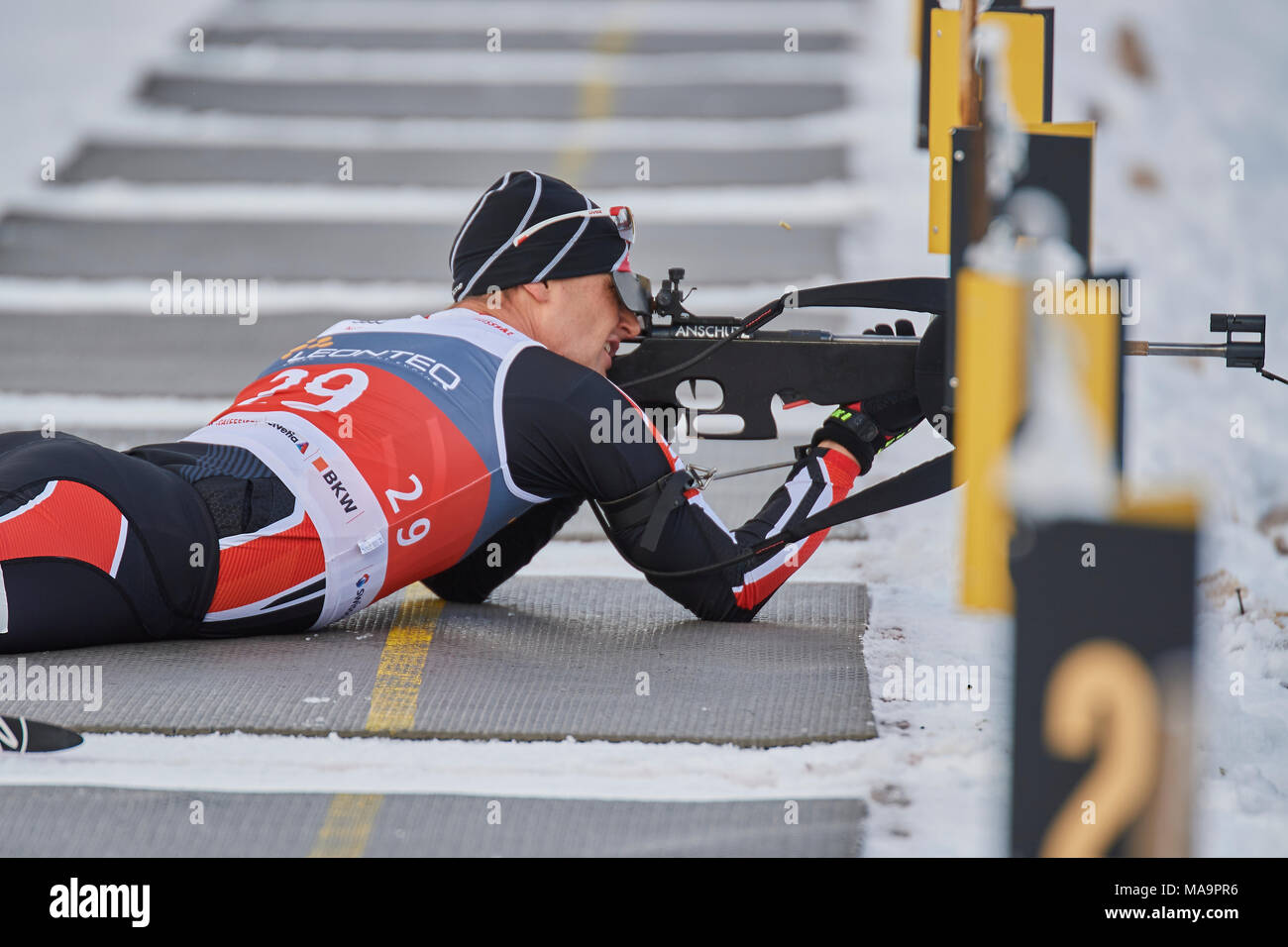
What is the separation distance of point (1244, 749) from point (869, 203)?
6182mm

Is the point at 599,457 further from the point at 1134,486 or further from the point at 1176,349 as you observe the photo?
the point at 1134,486

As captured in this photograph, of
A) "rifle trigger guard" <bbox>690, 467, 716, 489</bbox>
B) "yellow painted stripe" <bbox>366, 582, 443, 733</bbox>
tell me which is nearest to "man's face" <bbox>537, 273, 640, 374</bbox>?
"rifle trigger guard" <bbox>690, 467, 716, 489</bbox>

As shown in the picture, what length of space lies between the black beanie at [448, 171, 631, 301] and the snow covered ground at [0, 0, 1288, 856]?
1.01m

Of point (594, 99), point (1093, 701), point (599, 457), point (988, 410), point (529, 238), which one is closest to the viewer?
point (1093, 701)

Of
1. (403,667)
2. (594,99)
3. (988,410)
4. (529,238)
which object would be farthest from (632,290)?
(594,99)

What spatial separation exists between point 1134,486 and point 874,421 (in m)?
1.88

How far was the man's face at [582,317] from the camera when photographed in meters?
3.48

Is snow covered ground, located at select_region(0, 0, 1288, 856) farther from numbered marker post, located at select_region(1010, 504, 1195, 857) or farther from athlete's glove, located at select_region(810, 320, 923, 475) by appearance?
athlete's glove, located at select_region(810, 320, 923, 475)

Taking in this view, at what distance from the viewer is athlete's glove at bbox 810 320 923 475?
3568 millimetres

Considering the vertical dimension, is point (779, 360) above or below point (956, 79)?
below

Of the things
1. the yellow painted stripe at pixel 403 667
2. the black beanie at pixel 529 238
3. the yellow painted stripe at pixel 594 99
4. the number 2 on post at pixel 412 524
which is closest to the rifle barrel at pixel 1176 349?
the black beanie at pixel 529 238

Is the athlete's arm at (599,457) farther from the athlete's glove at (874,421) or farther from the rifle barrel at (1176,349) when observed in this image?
the rifle barrel at (1176,349)

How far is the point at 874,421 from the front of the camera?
3590 mm

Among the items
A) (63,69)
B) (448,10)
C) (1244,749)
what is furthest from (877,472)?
(448,10)
